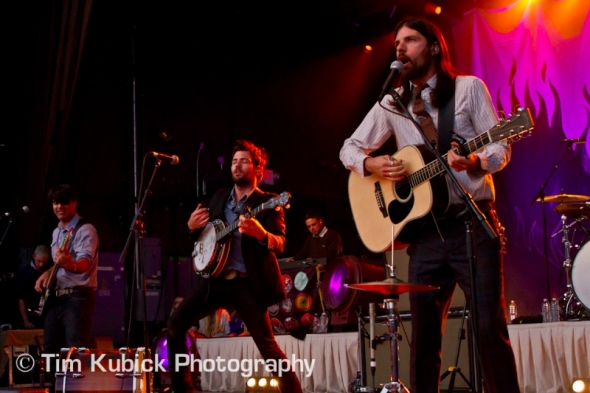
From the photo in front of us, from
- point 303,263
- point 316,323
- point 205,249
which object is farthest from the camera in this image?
point 303,263

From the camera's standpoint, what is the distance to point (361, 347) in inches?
269

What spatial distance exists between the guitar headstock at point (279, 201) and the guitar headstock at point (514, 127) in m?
2.19

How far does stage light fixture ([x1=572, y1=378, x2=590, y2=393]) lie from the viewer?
16.9 ft

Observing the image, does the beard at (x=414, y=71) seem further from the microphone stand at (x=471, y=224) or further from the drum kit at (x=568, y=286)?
the drum kit at (x=568, y=286)

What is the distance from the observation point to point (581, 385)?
17.0 ft

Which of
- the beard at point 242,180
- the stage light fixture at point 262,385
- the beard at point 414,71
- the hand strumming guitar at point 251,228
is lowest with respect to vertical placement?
the stage light fixture at point 262,385

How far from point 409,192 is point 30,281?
8821 mm

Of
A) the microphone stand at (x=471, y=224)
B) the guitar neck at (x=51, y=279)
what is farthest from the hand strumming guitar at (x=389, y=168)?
the guitar neck at (x=51, y=279)

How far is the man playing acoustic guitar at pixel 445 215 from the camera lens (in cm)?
293

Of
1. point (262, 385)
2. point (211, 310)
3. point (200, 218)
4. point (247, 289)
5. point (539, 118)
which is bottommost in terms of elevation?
point (262, 385)

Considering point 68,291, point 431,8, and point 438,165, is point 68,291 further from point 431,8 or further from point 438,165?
point 431,8

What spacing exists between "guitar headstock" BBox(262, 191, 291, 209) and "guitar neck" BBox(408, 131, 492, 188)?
1.73m

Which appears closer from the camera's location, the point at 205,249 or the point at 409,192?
the point at 409,192

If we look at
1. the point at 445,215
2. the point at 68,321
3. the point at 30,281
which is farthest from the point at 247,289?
the point at 30,281
